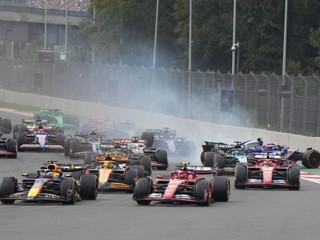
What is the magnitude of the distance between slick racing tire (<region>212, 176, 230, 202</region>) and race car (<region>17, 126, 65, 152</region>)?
17.7 m

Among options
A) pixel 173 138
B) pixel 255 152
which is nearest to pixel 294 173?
pixel 255 152

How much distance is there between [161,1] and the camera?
108 m

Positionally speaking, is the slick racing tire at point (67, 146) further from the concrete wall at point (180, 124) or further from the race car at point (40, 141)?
the concrete wall at point (180, 124)

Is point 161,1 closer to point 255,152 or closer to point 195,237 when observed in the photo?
point 255,152

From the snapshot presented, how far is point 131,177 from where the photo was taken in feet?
88.9

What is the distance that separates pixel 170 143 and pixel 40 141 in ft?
14.6

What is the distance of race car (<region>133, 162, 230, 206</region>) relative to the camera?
23.6 m

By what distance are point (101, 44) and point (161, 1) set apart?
29.6ft

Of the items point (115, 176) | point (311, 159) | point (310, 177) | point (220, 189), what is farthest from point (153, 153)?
point (220, 189)

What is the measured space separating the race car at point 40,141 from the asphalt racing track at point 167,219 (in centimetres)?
1526

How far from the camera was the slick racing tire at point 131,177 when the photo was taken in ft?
88.9

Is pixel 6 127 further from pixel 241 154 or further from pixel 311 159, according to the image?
pixel 241 154

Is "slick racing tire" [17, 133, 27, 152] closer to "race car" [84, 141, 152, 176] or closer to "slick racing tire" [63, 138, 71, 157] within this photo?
"slick racing tire" [63, 138, 71, 157]

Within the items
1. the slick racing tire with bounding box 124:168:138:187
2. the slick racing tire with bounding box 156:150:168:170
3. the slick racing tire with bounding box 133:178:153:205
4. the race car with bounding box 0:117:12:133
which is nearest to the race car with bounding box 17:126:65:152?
the slick racing tire with bounding box 156:150:168:170
